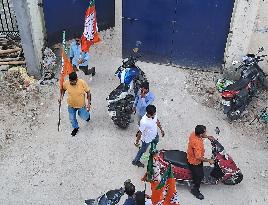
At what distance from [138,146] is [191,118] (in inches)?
67.9

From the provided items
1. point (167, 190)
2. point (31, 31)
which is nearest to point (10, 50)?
point (31, 31)

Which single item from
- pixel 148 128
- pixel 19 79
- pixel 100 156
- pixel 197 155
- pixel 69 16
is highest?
pixel 69 16

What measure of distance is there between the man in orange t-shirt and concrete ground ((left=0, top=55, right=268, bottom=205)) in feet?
1.03

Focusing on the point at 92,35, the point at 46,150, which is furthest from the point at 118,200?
the point at 92,35

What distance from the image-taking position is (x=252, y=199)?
9.35 metres

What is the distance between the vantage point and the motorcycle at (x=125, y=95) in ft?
33.0

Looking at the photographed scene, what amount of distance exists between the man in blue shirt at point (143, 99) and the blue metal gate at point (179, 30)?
8.42 ft

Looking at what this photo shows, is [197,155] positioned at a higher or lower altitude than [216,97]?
higher

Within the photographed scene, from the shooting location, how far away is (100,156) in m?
10.1

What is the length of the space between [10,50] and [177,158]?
233 inches

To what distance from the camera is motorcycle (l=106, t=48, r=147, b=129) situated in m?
10.1

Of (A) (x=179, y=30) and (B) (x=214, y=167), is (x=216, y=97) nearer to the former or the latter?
(A) (x=179, y=30)

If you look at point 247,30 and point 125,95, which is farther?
point 247,30

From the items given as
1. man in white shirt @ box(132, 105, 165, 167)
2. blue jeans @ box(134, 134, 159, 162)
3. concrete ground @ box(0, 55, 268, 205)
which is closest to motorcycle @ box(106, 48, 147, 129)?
concrete ground @ box(0, 55, 268, 205)
